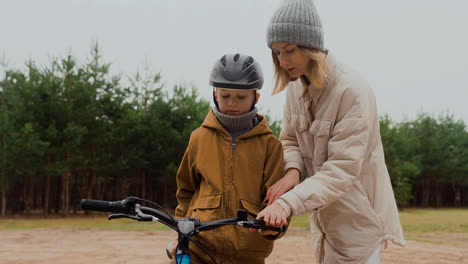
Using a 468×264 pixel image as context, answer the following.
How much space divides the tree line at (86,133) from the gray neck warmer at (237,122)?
2062cm

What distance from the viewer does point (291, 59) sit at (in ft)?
8.45

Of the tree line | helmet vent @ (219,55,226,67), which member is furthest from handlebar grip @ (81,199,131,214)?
the tree line

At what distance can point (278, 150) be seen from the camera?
2.69 meters

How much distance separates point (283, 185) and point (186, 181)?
1.79 feet

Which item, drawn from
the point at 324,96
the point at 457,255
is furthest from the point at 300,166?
the point at 457,255

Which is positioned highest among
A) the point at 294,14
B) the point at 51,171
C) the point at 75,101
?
the point at 75,101

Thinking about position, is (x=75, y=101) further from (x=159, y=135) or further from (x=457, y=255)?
(x=457, y=255)

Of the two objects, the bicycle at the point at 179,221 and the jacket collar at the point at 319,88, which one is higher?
the jacket collar at the point at 319,88

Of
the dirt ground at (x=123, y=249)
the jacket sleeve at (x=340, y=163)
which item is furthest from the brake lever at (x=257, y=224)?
the dirt ground at (x=123, y=249)

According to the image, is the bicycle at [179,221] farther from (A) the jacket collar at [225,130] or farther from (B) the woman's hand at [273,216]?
(A) the jacket collar at [225,130]

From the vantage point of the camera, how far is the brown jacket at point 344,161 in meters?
2.57

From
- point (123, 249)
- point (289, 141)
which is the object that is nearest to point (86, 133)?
point (123, 249)

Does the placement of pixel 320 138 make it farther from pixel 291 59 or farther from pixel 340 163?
pixel 291 59

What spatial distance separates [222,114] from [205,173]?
1.06 ft
